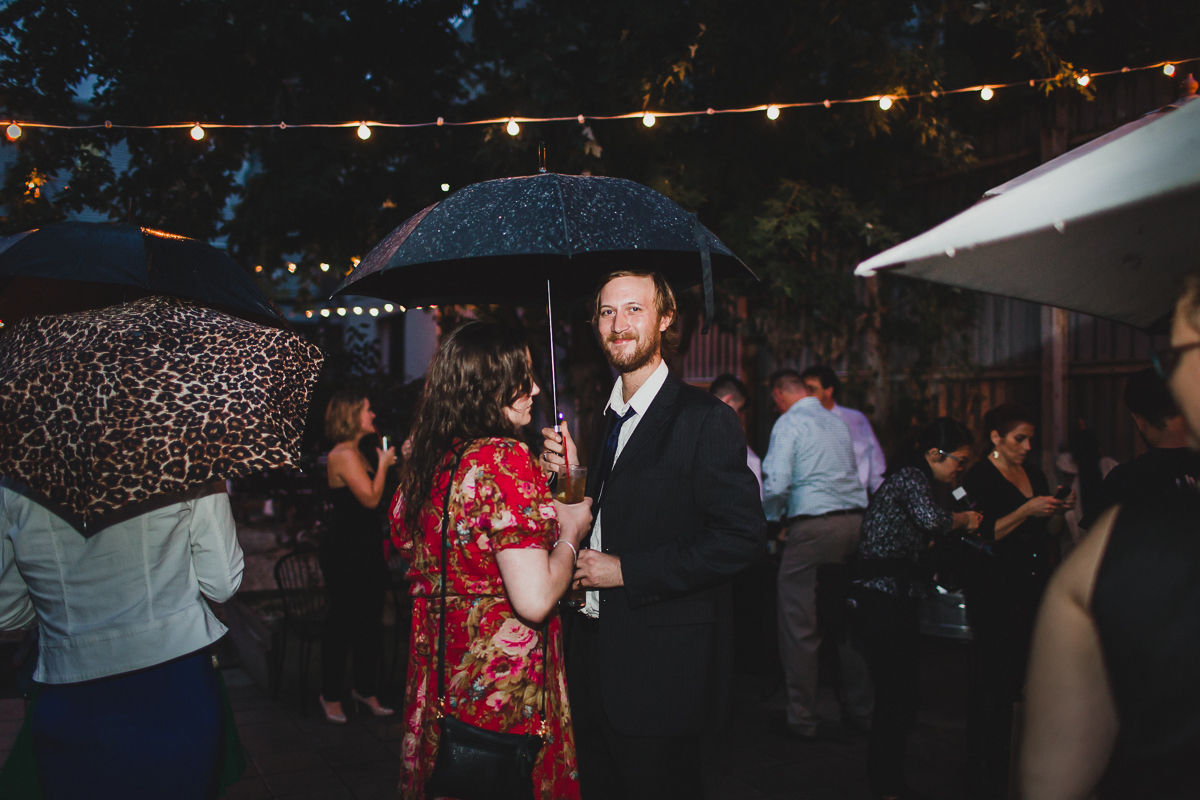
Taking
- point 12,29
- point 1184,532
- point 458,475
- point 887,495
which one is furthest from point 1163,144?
point 12,29

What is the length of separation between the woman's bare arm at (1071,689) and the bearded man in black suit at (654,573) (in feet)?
3.71

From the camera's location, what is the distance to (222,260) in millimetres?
2891

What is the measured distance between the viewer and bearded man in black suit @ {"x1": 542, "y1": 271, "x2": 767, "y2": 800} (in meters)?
2.20

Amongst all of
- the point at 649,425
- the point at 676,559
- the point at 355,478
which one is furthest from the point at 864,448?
the point at 676,559

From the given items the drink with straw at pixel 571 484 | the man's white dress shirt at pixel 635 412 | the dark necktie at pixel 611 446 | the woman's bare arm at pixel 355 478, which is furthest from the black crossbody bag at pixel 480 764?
the woman's bare arm at pixel 355 478

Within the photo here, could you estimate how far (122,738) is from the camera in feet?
6.64

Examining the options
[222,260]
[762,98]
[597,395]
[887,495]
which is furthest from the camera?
[597,395]

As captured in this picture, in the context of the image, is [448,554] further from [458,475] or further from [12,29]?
[12,29]

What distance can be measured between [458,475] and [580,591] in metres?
0.51

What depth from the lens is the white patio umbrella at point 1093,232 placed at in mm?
961

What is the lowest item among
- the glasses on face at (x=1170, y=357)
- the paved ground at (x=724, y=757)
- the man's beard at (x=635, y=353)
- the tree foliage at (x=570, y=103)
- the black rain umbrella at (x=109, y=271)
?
the paved ground at (x=724, y=757)

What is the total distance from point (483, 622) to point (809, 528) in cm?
339

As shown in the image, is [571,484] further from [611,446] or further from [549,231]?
[549,231]

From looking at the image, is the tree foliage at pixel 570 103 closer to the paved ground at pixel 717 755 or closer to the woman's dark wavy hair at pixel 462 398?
the paved ground at pixel 717 755
